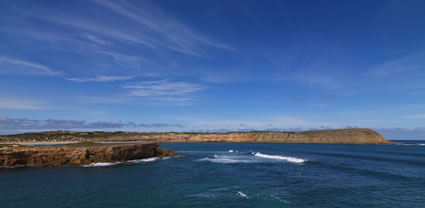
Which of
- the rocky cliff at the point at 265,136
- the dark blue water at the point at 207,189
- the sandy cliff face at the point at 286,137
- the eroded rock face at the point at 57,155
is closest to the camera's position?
the dark blue water at the point at 207,189

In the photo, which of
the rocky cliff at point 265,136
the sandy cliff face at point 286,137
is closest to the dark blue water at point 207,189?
the rocky cliff at point 265,136

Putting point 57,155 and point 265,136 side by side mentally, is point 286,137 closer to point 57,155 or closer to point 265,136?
point 265,136

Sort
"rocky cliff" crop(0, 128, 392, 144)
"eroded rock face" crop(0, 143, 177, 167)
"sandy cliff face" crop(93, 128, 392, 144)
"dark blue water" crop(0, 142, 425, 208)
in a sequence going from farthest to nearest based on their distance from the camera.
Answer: "sandy cliff face" crop(93, 128, 392, 144) < "rocky cliff" crop(0, 128, 392, 144) < "eroded rock face" crop(0, 143, 177, 167) < "dark blue water" crop(0, 142, 425, 208)

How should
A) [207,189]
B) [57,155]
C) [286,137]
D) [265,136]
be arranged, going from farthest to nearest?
[265,136], [286,137], [57,155], [207,189]

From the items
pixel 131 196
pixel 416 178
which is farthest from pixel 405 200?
pixel 131 196

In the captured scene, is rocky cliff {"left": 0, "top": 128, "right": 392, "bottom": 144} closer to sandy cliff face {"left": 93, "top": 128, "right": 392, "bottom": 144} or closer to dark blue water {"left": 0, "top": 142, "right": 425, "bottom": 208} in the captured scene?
sandy cliff face {"left": 93, "top": 128, "right": 392, "bottom": 144}

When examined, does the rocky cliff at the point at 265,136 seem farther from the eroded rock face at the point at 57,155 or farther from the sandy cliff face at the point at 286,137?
the eroded rock face at the point at 57,155

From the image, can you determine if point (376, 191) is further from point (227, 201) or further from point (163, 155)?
point (163, 155)

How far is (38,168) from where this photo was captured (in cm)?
3875

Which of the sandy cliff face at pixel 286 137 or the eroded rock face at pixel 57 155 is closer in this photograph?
the eroded rock face at pixel 57 155

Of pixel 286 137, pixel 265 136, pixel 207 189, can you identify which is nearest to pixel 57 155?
pixel 207 189

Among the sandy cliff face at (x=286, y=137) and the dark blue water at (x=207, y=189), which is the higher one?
the sandy cliff face at (x=286, y=137)

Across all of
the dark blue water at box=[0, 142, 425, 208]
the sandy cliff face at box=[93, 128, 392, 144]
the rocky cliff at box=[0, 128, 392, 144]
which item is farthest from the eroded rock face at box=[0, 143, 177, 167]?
the sandy cliff face at box=[93, 128, 392, 144]

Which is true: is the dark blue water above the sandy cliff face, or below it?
below
